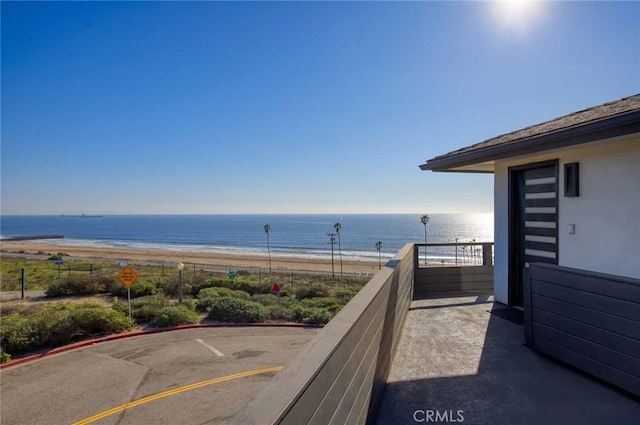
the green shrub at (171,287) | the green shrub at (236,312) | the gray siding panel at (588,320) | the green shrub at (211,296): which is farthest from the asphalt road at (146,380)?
the green shrub at (171,287)

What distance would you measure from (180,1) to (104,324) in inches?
382

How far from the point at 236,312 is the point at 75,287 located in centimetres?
1083

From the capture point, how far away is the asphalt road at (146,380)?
20.1ft

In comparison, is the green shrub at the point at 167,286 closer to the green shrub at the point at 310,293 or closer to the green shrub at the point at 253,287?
the green shrub at the point at 253,287

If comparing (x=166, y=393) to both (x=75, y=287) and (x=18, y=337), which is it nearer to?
(x=18, y=337)

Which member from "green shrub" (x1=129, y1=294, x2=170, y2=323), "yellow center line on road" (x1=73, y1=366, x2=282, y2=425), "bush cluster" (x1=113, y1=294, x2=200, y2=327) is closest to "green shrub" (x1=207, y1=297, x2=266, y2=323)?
"bush cluster" (x1=113, y1=294, x2=200, y2=327)

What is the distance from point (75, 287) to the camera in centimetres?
1803

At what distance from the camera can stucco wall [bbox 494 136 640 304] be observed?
3.57 meters

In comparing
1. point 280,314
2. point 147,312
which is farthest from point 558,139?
point 147,312

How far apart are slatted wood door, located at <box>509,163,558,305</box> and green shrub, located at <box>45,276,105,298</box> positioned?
19.9 meters

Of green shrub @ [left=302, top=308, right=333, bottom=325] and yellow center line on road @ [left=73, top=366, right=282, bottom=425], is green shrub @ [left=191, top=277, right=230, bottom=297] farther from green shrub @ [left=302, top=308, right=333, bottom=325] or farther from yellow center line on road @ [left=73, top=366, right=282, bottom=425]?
yellow center line on road @ [left=73, top=366, right=282, bottom=425]

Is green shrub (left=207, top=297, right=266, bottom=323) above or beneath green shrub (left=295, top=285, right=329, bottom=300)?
above

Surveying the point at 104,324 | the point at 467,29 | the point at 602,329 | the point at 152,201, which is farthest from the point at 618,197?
the point at 152,201

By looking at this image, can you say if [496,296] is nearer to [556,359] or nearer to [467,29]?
[556,359]
